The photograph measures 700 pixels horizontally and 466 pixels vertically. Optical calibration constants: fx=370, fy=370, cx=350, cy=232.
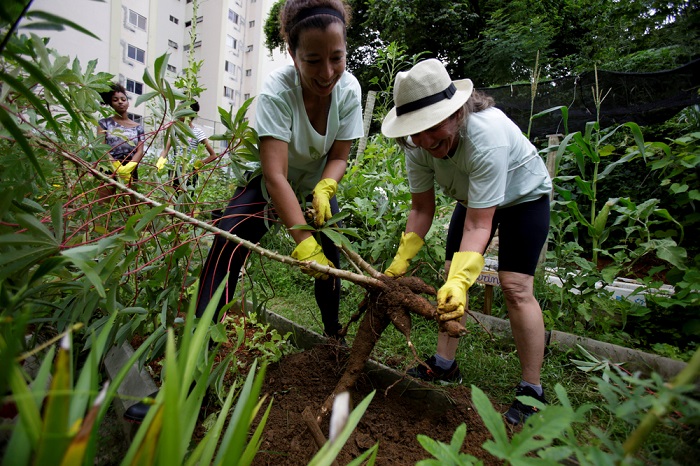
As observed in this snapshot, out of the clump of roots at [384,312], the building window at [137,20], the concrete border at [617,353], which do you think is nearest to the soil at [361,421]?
the clump of roots at [384,312]

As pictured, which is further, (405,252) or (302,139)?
(405,252)

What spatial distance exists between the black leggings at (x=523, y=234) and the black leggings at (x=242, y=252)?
79cm

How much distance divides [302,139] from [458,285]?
0.91m

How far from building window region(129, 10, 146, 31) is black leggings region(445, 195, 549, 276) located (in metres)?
18.6

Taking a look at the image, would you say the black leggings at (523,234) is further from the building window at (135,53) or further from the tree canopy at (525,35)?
the building window at (135,53)

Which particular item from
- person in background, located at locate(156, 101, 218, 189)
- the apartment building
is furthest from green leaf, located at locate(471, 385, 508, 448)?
the apartment building

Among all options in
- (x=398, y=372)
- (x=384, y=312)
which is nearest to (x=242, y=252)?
(x=384, y=312)

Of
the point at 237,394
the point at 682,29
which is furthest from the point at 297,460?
the point at 682,29

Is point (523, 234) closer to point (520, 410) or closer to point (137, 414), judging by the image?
point (520, 410)

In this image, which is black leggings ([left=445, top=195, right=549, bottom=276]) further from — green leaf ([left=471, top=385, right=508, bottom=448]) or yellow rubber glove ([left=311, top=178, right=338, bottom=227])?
green leaf ([left=471, top=385, right=508, bottom=448])

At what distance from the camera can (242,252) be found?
1634 millimetres

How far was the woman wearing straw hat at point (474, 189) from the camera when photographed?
1376 mm

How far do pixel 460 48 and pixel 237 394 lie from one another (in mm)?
12278

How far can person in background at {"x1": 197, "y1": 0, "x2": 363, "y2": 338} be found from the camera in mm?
1377
